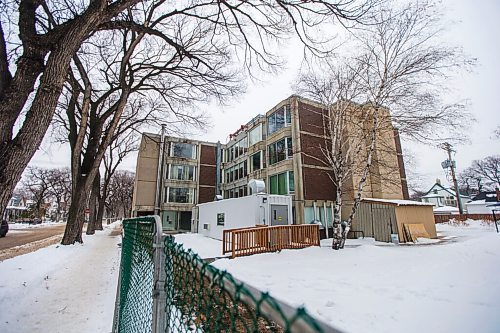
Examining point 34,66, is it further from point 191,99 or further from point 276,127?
point 276,127

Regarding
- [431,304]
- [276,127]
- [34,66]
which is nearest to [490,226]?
[276,127]

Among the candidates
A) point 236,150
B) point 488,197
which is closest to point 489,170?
point 488,197

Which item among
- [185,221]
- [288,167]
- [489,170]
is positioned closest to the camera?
[288,167]

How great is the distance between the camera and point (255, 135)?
2411cm

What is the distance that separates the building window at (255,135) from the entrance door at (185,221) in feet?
36.8

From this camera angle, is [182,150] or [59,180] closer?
[182,150]

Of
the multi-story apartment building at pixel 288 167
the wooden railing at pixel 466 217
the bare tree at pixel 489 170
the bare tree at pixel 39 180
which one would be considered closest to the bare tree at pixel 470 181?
the bare tree at pixel 489 170

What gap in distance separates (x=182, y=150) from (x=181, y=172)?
2703 mm

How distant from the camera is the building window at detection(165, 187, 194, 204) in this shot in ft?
91.3

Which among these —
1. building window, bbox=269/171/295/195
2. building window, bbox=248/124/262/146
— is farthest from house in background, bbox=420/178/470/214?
building window, bbox=269/171/295/195

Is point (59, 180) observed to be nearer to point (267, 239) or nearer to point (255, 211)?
point (255, 211)

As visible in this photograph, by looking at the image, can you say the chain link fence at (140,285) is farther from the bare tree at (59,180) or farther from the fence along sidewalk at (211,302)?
the bare tree at (59,180)

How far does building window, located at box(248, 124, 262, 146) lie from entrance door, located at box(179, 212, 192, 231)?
1121 centimetres

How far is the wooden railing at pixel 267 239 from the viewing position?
36.9ft
